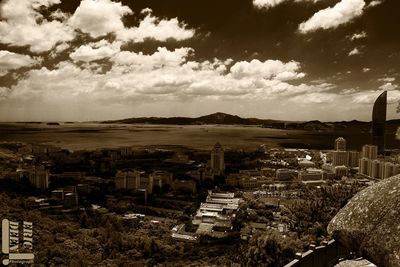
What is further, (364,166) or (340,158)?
(340,158)

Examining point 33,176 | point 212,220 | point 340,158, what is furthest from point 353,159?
point 33,176

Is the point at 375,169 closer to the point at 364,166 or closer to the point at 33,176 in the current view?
the point at 364,166

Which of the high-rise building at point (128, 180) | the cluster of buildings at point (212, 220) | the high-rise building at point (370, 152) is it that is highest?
the high-rise building at point (370, 152)

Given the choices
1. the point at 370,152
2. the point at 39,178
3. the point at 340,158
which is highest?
the point at 370,152

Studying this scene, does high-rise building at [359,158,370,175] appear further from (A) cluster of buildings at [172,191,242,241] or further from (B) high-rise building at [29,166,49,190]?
(B) high-rise building at [29,166,49,190]

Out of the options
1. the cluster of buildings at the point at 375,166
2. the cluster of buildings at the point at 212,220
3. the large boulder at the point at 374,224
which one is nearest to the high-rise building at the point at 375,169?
the cluster of buildings at the point at 375,166

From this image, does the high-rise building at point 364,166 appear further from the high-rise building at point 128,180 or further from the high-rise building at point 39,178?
the high-rise building at point 39,178
